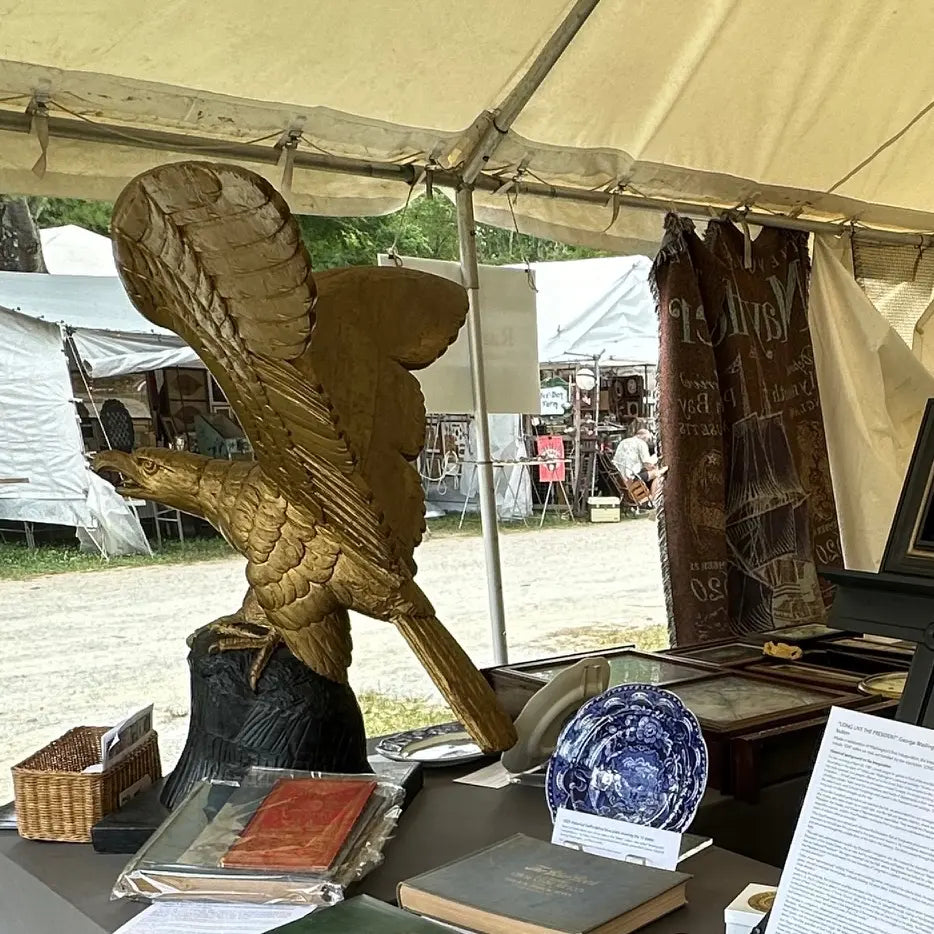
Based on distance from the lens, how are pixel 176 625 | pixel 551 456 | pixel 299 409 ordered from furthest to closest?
pixel 551 456
pixel 176 625
pixel 299 409

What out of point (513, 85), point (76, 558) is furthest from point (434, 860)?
point (76, 558)

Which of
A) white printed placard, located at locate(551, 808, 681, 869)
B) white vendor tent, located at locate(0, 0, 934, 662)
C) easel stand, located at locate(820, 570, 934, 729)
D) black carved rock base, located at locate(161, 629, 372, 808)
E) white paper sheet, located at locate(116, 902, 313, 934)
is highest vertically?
white vendor tent, located at locate(0, 0, 934, 662)

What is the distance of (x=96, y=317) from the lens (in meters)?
3.82

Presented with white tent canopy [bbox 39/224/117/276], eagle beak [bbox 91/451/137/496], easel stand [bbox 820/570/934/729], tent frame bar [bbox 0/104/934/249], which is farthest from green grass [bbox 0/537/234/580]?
easel stand [bbox 820/570/934/729]

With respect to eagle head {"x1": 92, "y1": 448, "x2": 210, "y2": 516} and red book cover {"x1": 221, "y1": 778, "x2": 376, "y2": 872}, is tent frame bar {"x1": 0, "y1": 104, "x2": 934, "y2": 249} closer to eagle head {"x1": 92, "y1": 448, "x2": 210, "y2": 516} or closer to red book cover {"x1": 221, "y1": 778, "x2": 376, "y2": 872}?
eagle head {"x1": 92, "y1": 448, "x2": 210, "y2": 516}

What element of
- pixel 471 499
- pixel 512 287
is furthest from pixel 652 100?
pixel 471 499

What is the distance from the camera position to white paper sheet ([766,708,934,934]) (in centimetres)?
55

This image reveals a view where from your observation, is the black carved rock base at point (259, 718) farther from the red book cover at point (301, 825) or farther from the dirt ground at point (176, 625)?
the dirt ground at point (176, 625)

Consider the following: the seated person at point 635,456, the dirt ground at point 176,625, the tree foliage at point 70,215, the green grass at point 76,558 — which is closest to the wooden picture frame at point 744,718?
the dirt ground at point 176,625

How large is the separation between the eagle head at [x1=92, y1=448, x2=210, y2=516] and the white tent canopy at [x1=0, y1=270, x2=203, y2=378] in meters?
2.58

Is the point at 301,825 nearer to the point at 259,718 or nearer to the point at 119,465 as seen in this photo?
the point at 259,718

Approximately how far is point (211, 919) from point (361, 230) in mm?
5542

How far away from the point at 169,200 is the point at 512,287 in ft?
3.91

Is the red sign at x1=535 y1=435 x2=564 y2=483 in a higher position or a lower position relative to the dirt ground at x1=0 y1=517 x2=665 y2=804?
higher
